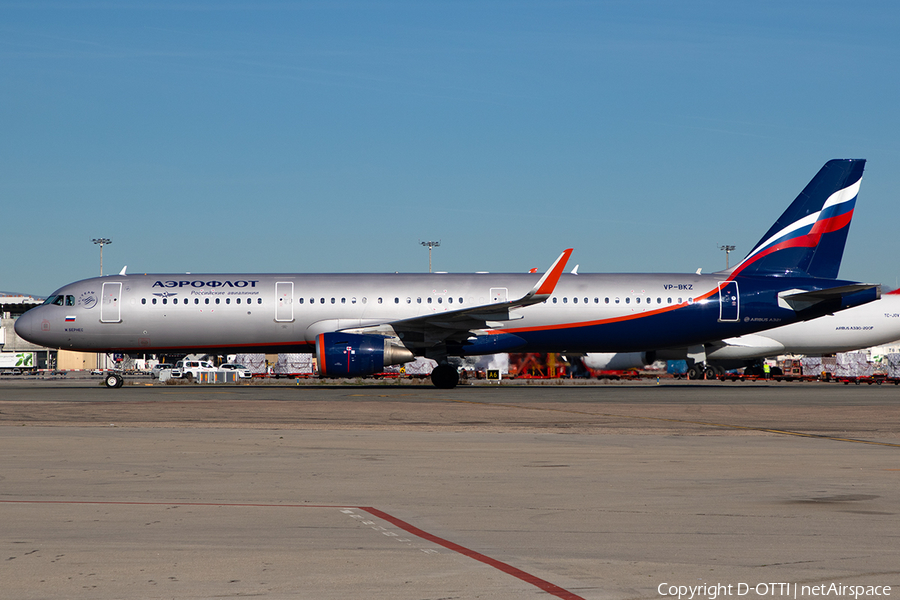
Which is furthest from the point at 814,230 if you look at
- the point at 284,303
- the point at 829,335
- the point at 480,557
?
the point at 480,557

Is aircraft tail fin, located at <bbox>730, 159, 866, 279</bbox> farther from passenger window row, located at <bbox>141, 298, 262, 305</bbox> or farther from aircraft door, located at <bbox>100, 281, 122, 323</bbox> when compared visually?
aircraft door, located at <bbox>100, 281, 122, 323</bbox>

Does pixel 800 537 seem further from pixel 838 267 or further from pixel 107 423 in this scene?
pixel 838 267

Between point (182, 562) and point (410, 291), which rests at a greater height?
point (410, 291)

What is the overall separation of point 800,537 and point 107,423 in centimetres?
1344

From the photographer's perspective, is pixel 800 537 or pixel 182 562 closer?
pixel 182 562

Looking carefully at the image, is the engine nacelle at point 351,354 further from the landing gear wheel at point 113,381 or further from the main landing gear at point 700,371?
the main landing gear at point 700,371

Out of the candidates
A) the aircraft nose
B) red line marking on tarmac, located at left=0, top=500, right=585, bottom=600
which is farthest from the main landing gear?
red line marking on tarmac, located at left=0, top=500, right=585, bottom=600

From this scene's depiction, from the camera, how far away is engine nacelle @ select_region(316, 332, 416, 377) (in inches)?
1131

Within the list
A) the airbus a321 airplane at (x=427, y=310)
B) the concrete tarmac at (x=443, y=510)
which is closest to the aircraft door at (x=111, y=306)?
the airbus a321 airplane at (x=427, y=310)

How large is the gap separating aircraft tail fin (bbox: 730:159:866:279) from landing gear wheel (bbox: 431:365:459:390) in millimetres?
11472

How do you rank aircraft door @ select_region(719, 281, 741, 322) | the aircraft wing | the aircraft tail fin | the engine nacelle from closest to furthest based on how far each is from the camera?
the engine nacelle → the aircraft wing → aircraft door @ select_region(719, 281, 741, 322) → the aircraft tail fin

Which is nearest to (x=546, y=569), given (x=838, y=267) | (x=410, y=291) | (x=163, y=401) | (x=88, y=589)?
(x=88, y=589)

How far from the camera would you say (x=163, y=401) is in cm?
2303

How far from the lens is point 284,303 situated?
3144 centimetres
